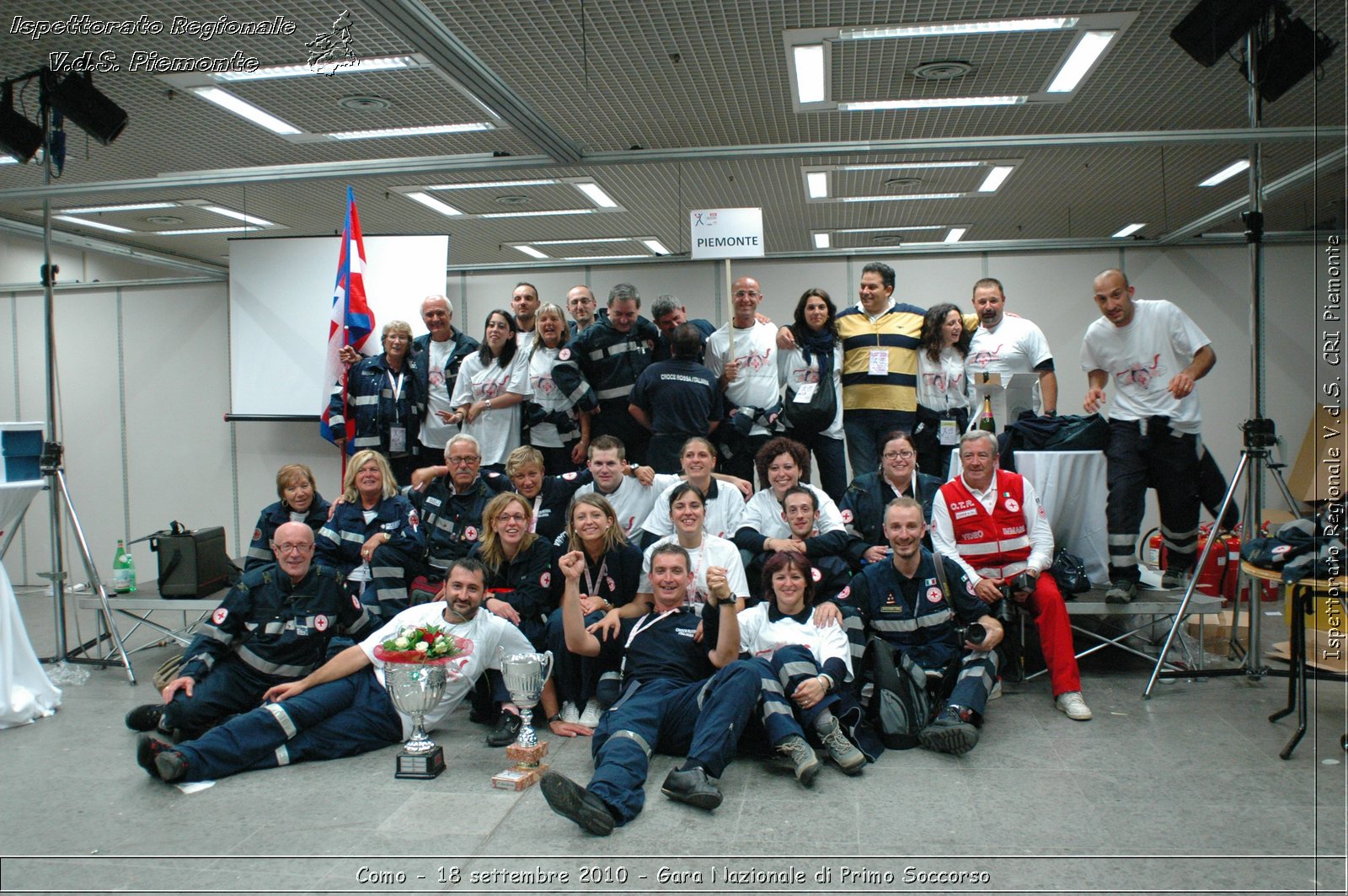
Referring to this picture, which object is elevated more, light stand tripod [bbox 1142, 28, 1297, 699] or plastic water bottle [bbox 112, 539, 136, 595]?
light stand tripod [bbox 1142, 28, 1297, 699]

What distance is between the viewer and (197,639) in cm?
410

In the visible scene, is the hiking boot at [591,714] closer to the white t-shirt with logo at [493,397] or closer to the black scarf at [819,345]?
the white t-shirt with logo at [493,397]

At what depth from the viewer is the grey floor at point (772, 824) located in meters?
2.69

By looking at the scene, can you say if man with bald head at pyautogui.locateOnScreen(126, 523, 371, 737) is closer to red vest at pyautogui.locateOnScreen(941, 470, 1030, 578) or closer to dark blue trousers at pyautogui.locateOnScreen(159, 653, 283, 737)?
dark blue trousers at pyautogui.locateOnScreen(159, 653, 283, 737)

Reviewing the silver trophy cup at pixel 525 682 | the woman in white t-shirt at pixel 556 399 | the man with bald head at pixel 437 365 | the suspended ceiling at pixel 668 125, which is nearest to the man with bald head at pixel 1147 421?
the suspended ceiling at pixel 668 125

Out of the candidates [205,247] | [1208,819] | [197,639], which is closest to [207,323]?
[205,247]

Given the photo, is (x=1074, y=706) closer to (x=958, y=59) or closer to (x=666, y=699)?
(x=666, y=699)

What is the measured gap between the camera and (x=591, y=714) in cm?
418

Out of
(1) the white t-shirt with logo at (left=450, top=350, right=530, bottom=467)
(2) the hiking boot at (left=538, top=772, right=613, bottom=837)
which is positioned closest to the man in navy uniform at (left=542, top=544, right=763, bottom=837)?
(2) the hiking boot at (left=538, top=772, right=613, bottom=837)

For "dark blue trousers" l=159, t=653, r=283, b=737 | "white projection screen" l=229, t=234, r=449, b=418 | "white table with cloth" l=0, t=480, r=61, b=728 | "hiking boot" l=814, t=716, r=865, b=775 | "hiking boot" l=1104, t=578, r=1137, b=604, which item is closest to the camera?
"hiking boot" l=814, t=716, r=865, b=775

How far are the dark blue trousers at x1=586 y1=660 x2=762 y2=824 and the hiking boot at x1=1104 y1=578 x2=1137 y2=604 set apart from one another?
2.10m

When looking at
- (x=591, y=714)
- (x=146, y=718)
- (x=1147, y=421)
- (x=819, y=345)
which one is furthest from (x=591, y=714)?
(x=1147, y=421)

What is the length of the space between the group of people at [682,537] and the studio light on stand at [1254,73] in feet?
1.30

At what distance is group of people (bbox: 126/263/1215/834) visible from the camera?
147 inches
